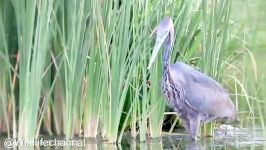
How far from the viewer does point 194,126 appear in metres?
5.15

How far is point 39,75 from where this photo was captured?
14.4 feet

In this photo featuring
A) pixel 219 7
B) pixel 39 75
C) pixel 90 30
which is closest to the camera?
pixel 39 75

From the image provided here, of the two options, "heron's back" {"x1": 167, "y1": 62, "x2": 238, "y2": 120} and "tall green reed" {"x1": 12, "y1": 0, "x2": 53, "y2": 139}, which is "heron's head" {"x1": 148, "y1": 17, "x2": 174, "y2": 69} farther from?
"tall green reed" {"x1": 12, "y1": 0, "x2": 53, "y2": 139}

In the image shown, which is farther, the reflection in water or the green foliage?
the reflection in water

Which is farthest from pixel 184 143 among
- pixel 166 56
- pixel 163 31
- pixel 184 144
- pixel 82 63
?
pixel 82 63

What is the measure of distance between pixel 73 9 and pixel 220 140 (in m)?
1.53

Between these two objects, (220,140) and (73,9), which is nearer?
(73,9)

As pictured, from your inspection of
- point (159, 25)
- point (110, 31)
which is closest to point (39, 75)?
point (110, 31)

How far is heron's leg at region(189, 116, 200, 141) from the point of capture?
A: 5125mm

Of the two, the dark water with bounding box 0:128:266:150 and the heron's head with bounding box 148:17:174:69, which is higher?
the heron's head with bounding box 148:17:174:69

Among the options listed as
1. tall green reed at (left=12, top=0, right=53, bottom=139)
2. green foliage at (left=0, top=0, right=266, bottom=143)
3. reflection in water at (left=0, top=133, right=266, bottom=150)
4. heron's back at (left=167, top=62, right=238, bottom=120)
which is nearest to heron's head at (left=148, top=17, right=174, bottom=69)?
green foliage at (left=0, top=0, right=266, bottom=143)

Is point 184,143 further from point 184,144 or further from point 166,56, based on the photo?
point 166,56

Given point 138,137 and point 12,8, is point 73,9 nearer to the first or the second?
point 12,8

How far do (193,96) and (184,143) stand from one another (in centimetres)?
47
